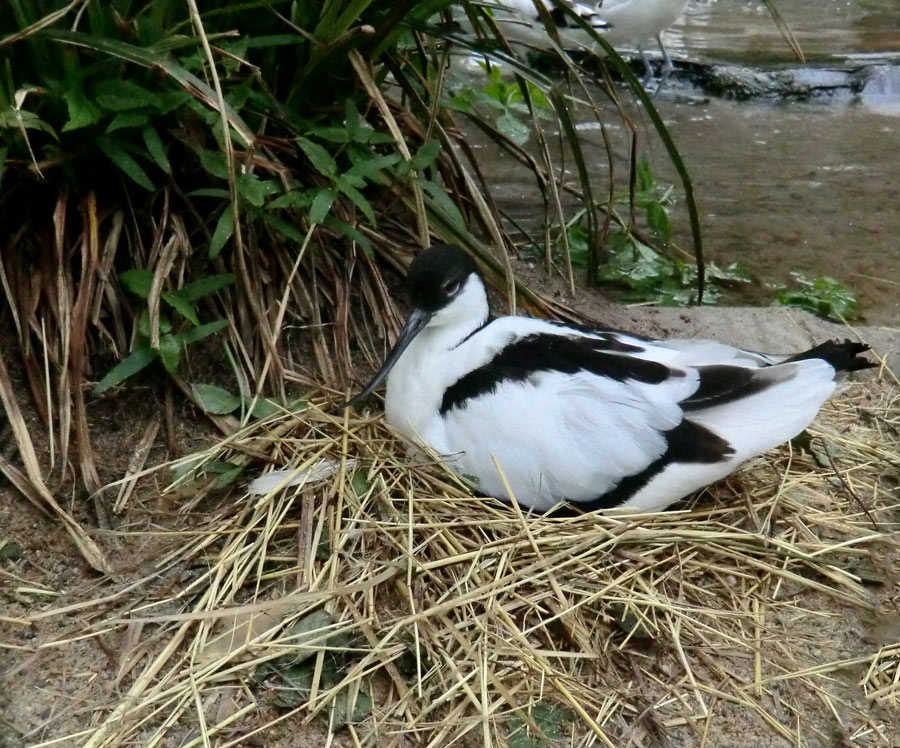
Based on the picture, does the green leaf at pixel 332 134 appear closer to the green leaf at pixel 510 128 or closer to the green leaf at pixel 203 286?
the green leaf at pixel 203 286

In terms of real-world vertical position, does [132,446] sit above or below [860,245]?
above

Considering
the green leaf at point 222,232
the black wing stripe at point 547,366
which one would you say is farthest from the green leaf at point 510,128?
the green leaf at point 222,232

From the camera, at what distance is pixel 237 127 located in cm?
247

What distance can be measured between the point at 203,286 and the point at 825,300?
2644 millimetres

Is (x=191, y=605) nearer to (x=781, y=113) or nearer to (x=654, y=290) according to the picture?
(x=654, y=290)

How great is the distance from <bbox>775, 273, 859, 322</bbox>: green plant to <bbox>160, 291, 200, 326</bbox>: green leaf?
101 inches

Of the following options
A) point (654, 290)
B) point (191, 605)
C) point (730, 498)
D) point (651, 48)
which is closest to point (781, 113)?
point (651, 48)

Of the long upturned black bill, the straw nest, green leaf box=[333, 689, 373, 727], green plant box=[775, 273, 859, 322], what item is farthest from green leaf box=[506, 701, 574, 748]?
green plant box=[775, 273, 859, 322]

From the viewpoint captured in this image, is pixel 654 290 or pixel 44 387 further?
pixel 654 290

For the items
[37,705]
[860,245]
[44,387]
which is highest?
[44,387]

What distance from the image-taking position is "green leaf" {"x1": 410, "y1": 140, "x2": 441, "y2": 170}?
2867mm

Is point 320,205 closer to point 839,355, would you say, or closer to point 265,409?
point 265,409

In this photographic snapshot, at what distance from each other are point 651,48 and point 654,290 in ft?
15.3

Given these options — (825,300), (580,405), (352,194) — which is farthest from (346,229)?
(825,300)
